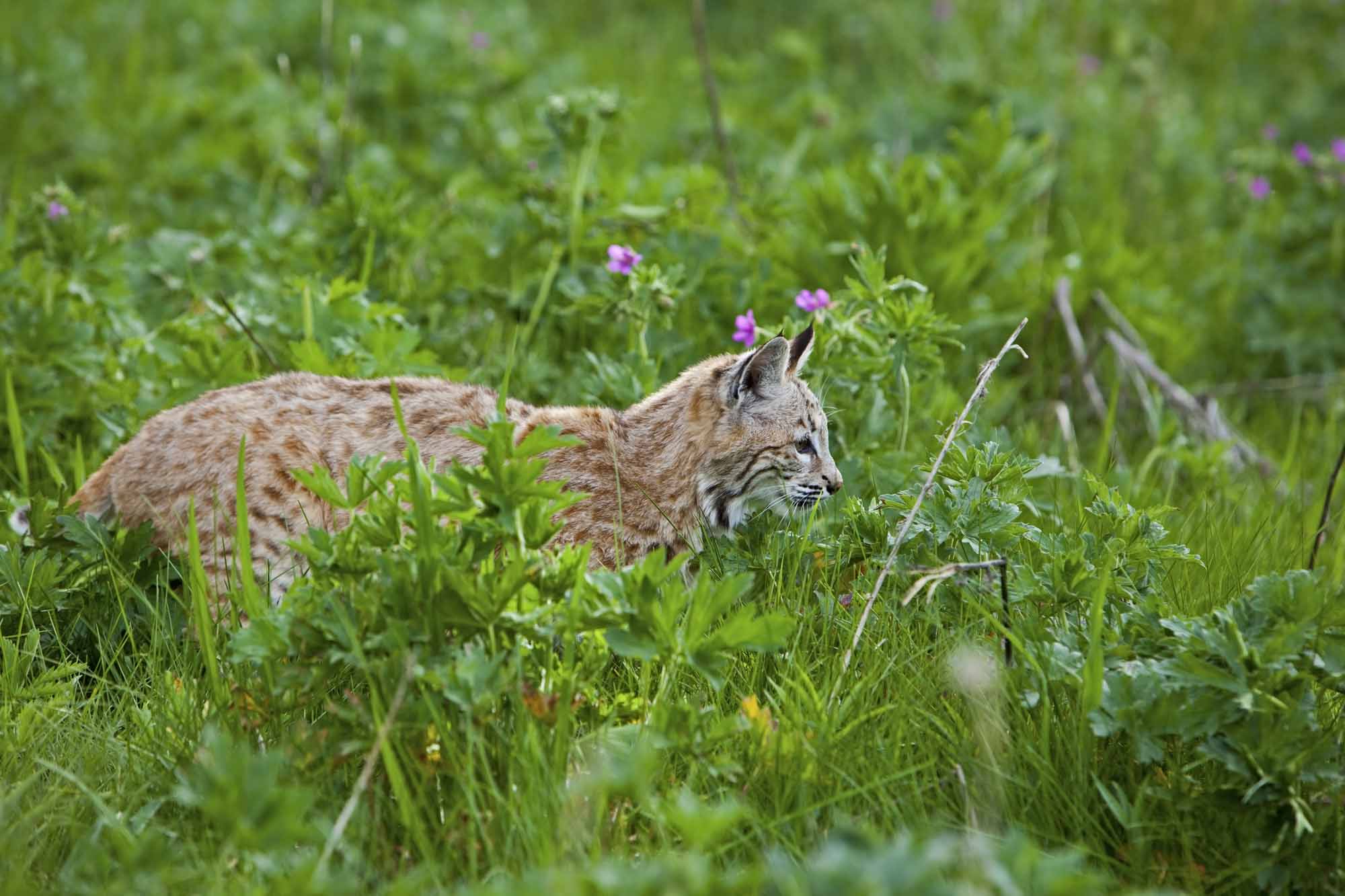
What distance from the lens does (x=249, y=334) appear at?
531 cm

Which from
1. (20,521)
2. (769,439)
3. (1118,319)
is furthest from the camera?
(1118,319)

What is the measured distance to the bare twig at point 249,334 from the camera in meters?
5.29

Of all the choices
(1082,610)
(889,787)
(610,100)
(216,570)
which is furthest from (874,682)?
(610,100)

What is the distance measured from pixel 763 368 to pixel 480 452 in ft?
3.44

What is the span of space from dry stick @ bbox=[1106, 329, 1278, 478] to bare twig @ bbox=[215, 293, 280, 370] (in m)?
3.88

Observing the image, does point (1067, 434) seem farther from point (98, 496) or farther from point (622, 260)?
point (98, 496)

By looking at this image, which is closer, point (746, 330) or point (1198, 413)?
point (746, 330)

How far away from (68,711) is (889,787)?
7.51 feet

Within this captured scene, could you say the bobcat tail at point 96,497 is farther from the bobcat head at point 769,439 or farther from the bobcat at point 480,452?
the bobcat head at point 769,439

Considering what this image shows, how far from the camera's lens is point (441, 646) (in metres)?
3.38

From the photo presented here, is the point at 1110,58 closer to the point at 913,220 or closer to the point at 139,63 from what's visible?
the point at 913,220

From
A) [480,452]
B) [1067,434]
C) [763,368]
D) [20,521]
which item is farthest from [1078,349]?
[20,521]

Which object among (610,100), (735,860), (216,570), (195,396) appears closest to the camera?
(735,860)

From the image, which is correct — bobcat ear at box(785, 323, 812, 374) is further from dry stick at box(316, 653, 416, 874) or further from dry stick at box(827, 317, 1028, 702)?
dry stick at box(316, 653, 416, 874)
